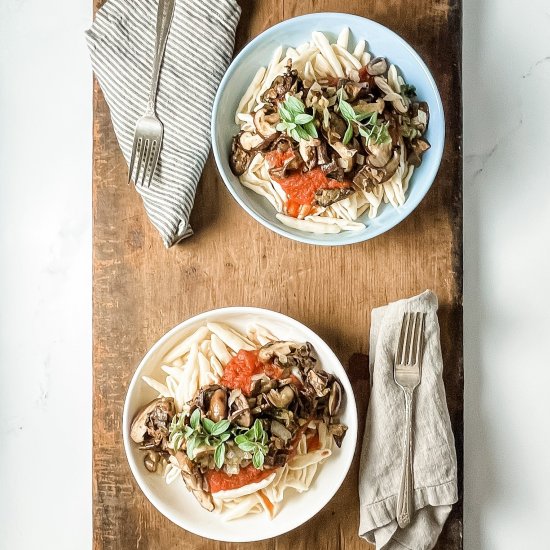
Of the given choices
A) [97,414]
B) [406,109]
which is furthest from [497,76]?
[97,414]

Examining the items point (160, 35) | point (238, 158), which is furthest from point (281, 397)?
point (160, 35)

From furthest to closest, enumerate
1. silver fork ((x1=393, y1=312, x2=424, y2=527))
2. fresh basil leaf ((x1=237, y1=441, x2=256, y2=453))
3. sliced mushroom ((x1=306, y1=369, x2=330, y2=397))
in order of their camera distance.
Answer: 1. silver fork ((x1=393, y1=312, x2=424, y2=527))
2. sliced mushroom ((x1=306, y1=369, x2=330, y2=397))
3. fresh basil leaf ((x1=237, y1=441, x2=256, y2=453))

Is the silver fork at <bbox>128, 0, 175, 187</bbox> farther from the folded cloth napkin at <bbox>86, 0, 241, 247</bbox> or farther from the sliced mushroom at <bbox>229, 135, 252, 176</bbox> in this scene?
the sliced mushroom at <bbox>229, 135, 252, 176</bbox>

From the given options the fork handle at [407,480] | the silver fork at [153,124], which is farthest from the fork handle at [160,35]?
the fork handle at [407,480]

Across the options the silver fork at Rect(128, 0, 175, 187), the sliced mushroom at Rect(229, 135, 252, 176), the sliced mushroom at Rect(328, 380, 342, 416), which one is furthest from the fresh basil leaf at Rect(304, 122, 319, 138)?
the sliced mushroom at Rect(328, 380, 342, 416)

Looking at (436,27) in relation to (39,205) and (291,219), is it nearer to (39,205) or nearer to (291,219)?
(291,219)

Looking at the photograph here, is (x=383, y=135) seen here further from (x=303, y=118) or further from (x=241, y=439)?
(x=241, y=439)
